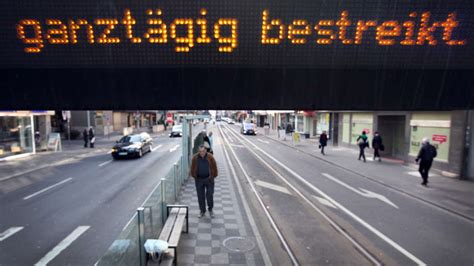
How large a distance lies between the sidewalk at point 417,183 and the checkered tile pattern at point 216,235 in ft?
22.3

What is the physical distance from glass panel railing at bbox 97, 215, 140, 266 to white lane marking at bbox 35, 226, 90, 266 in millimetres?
2707

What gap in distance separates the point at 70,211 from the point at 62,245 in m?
2.70

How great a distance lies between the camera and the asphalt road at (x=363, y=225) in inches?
240

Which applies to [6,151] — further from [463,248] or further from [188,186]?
[463,248]

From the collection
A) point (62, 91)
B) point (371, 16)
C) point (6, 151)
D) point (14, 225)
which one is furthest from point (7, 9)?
point (6, 151)

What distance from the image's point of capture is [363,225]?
7750mm

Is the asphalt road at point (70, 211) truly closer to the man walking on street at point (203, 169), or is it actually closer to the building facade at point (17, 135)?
the man walking on street at point (203, 169)

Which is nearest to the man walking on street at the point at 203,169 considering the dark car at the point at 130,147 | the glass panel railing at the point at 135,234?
the glass panel railing at the point at 135,234

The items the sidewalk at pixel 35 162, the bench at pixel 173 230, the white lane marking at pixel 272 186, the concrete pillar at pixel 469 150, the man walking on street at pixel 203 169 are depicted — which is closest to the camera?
the bench at pixel 173 230

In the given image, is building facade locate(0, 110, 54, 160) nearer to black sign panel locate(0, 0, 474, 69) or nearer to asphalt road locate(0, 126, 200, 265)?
asphalt road locate(0, 126, 200, 265)

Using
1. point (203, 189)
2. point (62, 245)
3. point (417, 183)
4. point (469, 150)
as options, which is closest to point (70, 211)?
point (62, 245)

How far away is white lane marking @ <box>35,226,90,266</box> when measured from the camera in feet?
19.6

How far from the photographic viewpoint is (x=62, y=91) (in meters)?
4.50

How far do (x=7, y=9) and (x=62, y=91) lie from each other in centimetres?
138
